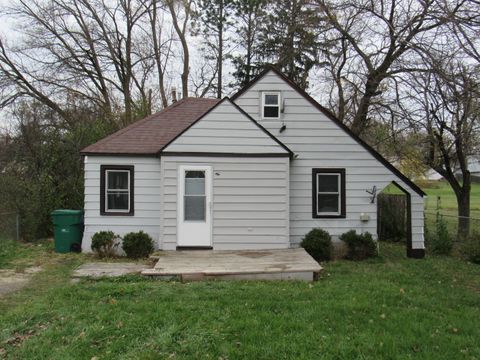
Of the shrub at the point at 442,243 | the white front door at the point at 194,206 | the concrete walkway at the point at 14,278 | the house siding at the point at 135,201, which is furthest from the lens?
the shrub at the point at 442,243

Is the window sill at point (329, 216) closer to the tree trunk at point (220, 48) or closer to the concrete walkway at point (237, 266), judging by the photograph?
the concrete walkway at point (237, 266)

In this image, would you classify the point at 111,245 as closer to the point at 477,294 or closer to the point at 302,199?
the point at 302,199

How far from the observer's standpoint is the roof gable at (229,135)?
10.7 m

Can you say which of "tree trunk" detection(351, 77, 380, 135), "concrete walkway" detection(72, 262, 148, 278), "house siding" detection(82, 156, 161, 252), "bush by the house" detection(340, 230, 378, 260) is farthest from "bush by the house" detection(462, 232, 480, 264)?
"concrete walkway" detection(72, 262, 148, 278)

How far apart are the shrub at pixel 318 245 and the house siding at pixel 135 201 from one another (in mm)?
3702

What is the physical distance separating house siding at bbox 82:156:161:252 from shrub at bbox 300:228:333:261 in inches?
146

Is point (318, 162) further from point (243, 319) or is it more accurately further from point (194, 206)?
point (243, 319)

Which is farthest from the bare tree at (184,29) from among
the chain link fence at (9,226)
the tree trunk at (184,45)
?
the chain link fence at (9,226)

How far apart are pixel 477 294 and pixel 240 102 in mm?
7068

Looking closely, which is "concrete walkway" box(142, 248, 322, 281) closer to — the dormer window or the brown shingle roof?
the brown shingle roof

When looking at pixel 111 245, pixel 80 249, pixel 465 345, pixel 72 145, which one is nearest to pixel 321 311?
pixel 465 345

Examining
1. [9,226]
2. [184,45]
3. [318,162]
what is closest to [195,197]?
[318,162]

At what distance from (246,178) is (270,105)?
7.30ft

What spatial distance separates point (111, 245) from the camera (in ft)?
35.0
